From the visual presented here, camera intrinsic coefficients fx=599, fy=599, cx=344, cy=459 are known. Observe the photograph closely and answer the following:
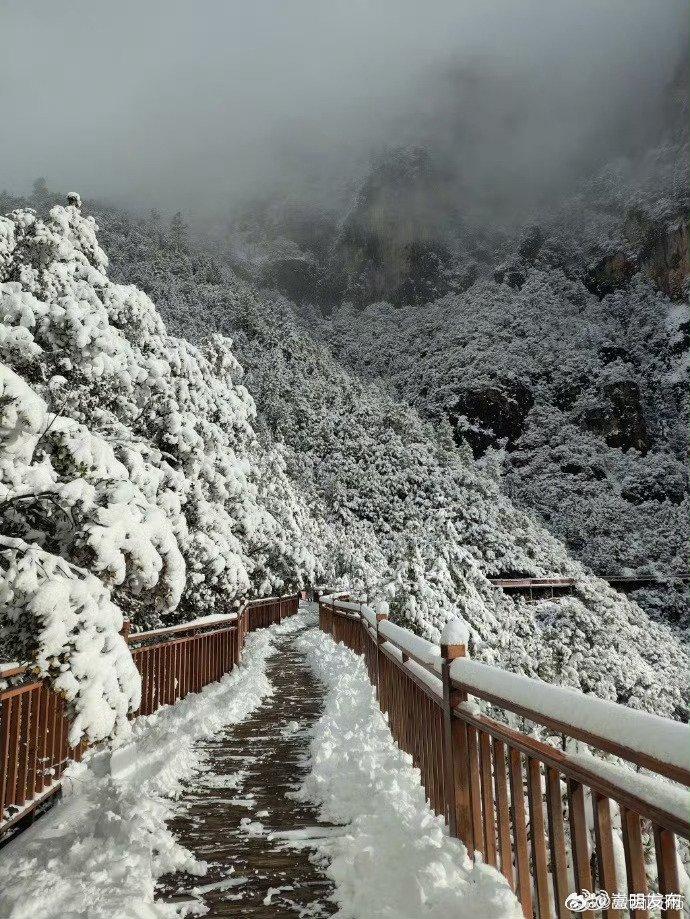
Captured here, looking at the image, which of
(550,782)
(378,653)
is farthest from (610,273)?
(550,782)

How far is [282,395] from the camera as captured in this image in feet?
237

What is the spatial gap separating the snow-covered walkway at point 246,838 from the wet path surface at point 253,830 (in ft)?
0.04

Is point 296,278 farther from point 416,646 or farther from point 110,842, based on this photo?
point 110,842

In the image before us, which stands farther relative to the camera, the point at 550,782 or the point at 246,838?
the point at 246,838

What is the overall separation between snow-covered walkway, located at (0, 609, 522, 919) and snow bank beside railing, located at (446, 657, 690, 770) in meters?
0.91

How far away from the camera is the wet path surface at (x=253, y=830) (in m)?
3.51

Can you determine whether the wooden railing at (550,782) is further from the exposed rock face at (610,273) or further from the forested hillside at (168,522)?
the exposed rock face at (610,273)

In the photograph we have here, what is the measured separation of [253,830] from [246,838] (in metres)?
0.14

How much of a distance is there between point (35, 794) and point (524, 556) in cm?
4534

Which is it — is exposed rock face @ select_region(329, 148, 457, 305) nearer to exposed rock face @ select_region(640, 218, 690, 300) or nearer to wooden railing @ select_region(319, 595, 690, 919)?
exposed rock face @ select_region(640, 218, 690, 300)

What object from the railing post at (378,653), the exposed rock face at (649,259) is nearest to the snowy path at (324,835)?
the railing post at (378,653)

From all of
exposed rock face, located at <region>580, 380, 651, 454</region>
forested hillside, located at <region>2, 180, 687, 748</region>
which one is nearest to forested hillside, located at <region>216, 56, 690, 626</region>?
exposed rock face, located at <region>580, 380, 651, 454</region>

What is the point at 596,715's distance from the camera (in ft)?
6.66

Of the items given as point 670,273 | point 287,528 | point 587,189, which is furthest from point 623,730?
point 587,189
